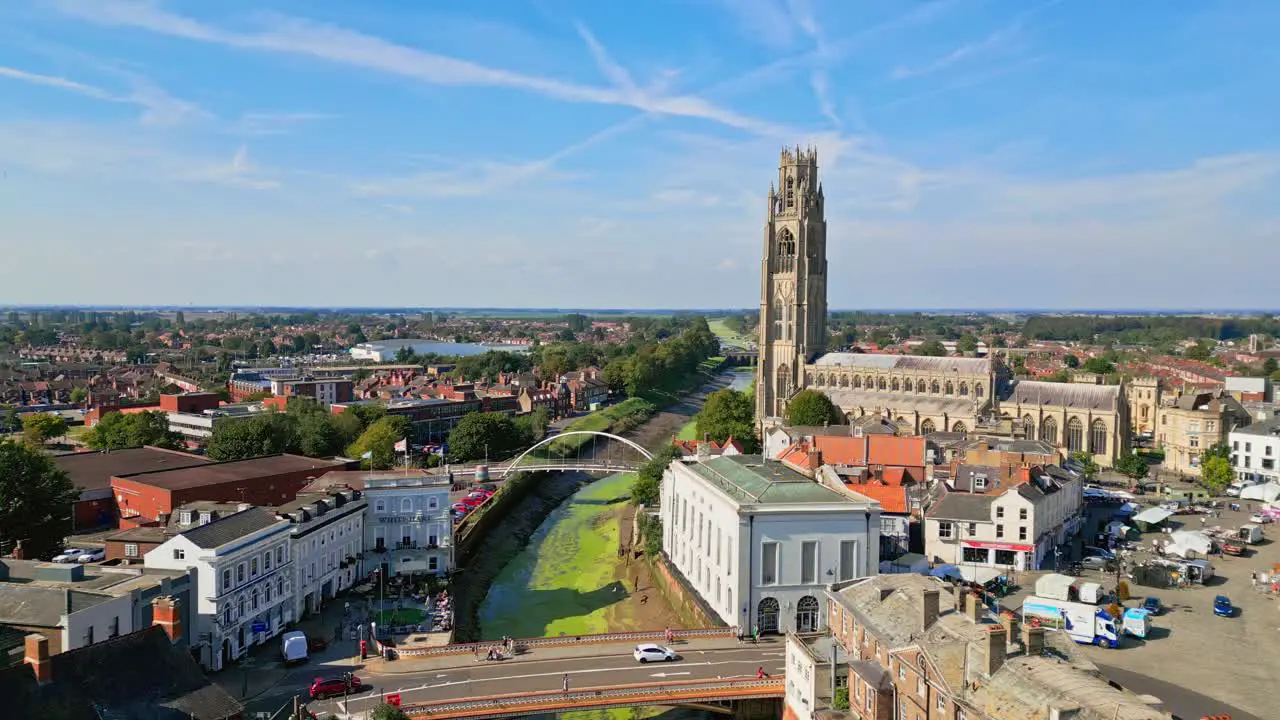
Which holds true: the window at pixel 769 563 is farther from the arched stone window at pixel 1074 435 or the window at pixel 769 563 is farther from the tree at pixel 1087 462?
the arched stone window at pixel 1074 435

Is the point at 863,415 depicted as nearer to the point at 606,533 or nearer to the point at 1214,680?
the point at 606,533

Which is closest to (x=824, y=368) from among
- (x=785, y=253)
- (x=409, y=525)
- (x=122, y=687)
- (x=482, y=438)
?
(x=785, y=253)

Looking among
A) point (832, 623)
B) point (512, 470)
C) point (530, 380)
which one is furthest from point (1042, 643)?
point (530, 380)

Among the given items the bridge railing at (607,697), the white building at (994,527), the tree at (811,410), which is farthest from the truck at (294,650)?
the tree at (811,410)

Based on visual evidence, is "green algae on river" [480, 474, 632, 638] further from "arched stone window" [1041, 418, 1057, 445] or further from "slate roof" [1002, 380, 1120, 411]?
"slate roof" [1002, 380, 1120, 411]

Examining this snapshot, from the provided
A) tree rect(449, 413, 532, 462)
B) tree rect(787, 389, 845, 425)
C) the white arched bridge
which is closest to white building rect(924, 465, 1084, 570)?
the white arched bridge
